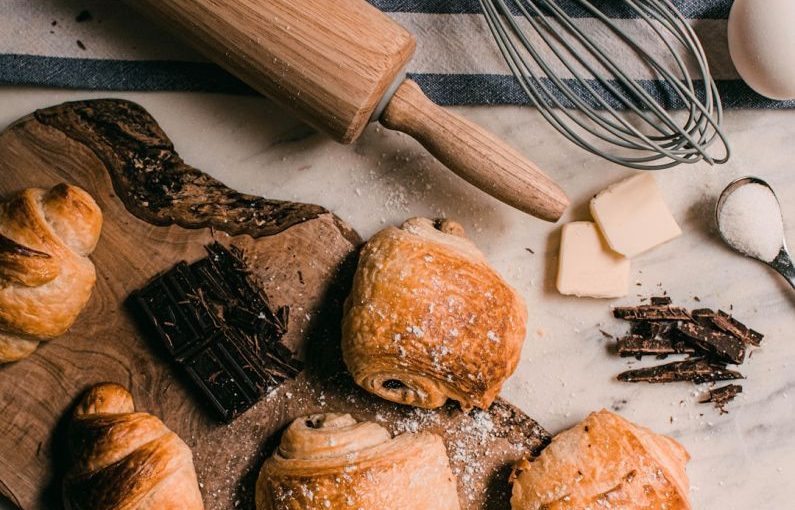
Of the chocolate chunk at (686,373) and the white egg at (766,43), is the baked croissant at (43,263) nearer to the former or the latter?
the chocolate chunk at (686,373)

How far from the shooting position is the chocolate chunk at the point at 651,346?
1.53 m

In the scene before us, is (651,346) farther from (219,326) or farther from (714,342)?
(219,326)

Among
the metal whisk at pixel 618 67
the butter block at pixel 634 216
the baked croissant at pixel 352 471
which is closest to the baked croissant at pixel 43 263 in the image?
the baked croissant at pixel 352 471

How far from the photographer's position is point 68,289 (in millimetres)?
1274

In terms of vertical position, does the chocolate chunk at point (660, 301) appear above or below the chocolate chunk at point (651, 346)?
above

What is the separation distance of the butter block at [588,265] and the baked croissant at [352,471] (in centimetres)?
42

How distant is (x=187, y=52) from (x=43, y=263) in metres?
0.51

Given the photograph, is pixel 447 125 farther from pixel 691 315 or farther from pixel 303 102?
pixel 691 315

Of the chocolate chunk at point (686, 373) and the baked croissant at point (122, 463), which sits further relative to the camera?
the chocolate chunk at point (686, 373)

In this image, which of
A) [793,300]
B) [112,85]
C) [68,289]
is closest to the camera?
[68,289]

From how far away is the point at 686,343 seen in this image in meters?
1.54

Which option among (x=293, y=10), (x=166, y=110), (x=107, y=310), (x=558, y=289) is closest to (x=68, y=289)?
(x=107, y=310)

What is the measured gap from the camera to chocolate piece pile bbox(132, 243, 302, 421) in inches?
52.8

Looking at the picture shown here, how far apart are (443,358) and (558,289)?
340mm
